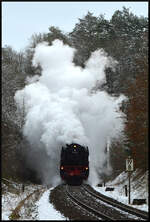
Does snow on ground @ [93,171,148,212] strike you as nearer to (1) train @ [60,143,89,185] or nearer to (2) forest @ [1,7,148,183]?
(2) forest @ [1,7,148,183]

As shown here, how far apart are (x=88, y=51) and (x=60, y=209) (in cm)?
3825

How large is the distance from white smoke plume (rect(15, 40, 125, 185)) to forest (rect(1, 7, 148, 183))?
4.79ft

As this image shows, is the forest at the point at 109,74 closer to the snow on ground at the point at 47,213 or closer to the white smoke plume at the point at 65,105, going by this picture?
the white smoke plume at the point at 65,105

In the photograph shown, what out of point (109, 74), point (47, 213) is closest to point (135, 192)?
point (47, 213)

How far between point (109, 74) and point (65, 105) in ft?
43.4

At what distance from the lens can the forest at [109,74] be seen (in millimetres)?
21938

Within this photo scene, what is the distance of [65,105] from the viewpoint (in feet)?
114

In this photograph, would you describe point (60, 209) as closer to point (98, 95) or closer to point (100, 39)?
point (98, 95)

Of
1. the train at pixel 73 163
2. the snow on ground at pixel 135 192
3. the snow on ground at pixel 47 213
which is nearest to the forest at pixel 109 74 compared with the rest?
the snow on ground at pixel 135 192

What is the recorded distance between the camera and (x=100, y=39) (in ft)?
169

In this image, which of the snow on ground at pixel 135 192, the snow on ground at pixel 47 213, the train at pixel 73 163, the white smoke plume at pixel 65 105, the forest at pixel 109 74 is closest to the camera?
the snow on ground at pixel 47 213

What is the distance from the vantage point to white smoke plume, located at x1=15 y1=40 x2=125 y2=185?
29547 mm

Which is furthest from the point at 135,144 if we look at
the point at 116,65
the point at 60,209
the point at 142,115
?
the point at 116,65

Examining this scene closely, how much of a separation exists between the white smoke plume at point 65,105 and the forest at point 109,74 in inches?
57.5
